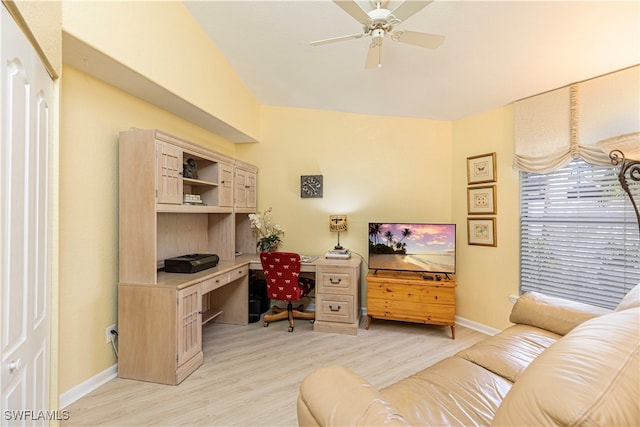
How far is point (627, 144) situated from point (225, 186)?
138 inches

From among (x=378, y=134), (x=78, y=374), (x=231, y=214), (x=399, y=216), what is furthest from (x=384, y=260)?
(x=78, y=374)

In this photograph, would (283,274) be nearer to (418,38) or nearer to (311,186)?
(311,186)

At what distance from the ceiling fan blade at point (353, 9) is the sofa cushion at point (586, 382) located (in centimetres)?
182

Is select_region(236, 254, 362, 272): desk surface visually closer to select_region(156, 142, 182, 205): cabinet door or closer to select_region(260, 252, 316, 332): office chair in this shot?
select_region(260, 252, 316, 332): office chair

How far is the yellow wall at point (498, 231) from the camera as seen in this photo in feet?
10.1

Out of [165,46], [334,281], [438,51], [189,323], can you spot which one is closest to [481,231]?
[334,281]

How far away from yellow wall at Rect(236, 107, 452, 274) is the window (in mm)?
1025

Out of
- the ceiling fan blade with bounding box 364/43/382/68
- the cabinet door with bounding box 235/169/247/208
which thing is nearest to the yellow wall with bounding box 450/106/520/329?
the ceiling fan blade with bounding box 364/43/382/68

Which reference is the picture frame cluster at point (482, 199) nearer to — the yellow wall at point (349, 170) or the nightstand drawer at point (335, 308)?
the yellow wall at point (349, 170)

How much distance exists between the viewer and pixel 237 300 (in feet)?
11.6

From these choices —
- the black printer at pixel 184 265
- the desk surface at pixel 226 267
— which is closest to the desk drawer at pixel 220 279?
the desk surface at pixel 226 267

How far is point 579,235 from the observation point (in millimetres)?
2592

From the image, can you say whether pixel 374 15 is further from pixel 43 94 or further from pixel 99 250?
pixel 99 250

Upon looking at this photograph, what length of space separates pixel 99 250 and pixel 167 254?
741mm
